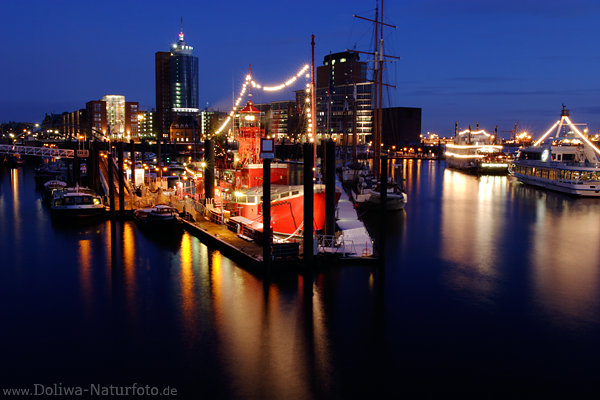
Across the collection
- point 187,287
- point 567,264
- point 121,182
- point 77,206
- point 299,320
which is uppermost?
point 121,182

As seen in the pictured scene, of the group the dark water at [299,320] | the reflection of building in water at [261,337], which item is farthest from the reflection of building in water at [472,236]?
the reflection of building in water at [261,337]

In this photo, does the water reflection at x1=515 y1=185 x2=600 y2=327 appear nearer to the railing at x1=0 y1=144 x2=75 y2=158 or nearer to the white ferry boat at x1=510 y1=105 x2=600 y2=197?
the white ferry boat at x1=510 y1=105 x2=600 y2=197

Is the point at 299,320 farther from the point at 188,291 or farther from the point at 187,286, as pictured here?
the point at 187,286

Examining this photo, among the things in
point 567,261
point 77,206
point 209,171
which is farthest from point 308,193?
point 77,206

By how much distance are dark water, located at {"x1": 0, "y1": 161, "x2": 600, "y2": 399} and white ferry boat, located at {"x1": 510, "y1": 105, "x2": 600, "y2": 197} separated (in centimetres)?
3175

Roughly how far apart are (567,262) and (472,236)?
7877mm

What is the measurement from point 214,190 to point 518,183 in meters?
60.5

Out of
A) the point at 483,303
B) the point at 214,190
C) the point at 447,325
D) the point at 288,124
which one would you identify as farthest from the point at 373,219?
the point at 288,124

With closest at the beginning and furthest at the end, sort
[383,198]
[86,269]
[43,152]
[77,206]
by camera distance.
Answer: [383,198] < [86,269] < [77,206] < [43,152]

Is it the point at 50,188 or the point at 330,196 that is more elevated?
the point at 330,196

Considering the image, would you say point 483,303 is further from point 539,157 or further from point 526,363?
point 539,157

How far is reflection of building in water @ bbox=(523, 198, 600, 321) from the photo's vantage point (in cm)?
2034

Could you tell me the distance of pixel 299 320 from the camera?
17625mm

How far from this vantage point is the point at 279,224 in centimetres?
2608
